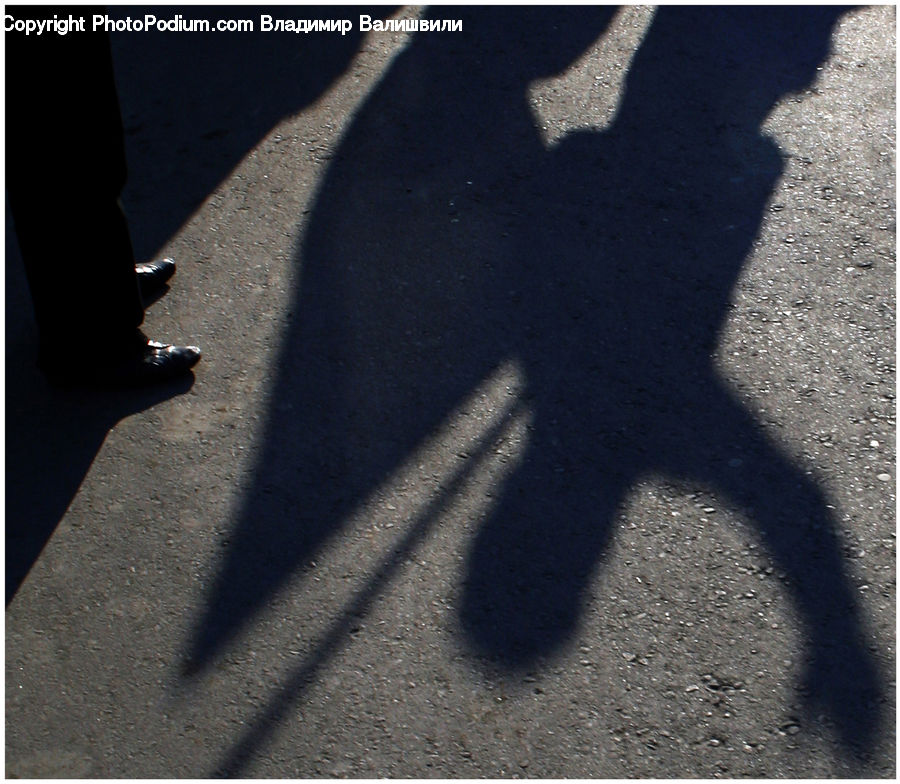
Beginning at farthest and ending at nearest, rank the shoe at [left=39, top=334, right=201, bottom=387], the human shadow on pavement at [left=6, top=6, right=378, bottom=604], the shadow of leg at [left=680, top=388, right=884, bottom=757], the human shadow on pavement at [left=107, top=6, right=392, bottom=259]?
the human shadow on pavement at [left=107, top=6, right=392, bottom=259] < the shoe at [left=39, top=334, right=201, bottom=387] < the human shadow on pavement at [left=6, top=6, right=378, bottom=604] < the shadow of leg at [left=680, top=388, right=884, bottom=757]

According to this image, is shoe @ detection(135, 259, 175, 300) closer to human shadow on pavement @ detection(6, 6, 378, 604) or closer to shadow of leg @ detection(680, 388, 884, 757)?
human shadow on pavement @ detection(6, 6, 378, 604)

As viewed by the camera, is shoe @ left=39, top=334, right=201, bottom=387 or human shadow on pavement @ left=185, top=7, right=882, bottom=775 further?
shoe @ left=39, top=334, right=201, bottom=387

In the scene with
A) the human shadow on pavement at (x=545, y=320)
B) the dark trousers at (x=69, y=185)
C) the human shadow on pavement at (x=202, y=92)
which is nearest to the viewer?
the human shadow on pavement at (x=545, y=320)

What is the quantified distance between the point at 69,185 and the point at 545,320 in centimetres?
162

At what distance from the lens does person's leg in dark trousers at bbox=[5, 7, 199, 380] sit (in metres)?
3.07

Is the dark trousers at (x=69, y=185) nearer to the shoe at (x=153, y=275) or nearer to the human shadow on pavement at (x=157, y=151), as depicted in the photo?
the human shadow on pavement at (x=157, y=151)

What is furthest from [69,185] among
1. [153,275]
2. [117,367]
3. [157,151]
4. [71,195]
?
[157,151]

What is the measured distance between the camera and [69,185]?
3.24 m

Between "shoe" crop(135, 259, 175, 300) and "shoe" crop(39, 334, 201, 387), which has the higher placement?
"shoe" crop(135, 259, 175, 300)

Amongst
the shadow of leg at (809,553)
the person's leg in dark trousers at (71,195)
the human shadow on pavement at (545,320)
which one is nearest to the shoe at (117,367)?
the person's leg in dark trousers at (71,195)

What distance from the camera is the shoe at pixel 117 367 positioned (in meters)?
3.52

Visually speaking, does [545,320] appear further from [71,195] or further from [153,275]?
[71,195]

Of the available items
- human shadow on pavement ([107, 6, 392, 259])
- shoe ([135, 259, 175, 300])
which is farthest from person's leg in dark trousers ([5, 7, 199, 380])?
human shadow on pavement ([107, 6, 392, 259])

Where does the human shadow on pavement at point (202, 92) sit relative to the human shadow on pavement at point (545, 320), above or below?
above
